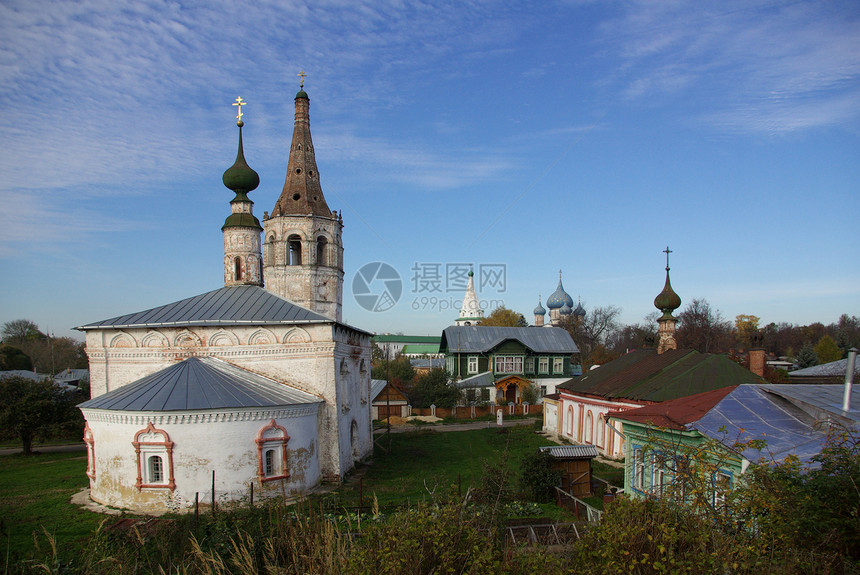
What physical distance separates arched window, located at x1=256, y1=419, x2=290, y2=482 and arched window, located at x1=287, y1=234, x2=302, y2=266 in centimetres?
1146

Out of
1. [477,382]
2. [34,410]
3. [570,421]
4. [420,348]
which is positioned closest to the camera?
[34,410]

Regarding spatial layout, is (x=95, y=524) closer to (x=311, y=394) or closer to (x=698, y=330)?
(x=311, y=394)

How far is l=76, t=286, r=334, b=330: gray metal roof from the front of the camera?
16750 mm

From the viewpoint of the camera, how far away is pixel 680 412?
1173cm

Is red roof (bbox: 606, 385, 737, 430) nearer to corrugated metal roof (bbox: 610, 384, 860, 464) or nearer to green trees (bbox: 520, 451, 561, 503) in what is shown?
corrugated metal roof (bbox: 610, 384, 860, 464)

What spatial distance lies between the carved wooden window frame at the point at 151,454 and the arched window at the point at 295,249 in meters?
12.1

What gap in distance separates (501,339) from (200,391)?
30.1m

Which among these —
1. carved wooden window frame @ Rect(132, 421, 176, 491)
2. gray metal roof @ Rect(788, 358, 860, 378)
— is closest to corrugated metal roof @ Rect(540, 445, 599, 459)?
carved wooden window frame @ Rect(132, 421, 176, 491)

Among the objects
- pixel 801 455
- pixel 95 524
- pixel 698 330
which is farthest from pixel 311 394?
pixel 698 330

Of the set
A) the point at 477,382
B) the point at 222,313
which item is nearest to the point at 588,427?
the point at 222,313

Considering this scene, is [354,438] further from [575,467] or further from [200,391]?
[575,467]

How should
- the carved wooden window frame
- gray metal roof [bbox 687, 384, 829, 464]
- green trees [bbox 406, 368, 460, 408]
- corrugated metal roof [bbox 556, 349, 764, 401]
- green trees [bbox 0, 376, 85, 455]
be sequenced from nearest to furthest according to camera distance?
1. gray metal roof [bbox 687, 384, 829, 464]
2. the carved wooden window frame
3. corrugated metal roof [bbox 556, 349, 764, 401]
4. green trees [bbox 0, 376, 85, 455]
5. green trees [bbox 406, 368, 460, 408]

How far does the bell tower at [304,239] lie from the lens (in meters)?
24.7

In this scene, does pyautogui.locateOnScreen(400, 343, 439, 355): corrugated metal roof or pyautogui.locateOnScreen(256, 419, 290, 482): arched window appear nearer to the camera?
pyautogui.locateOnScreen(256, 419, 290, 482): arched window
